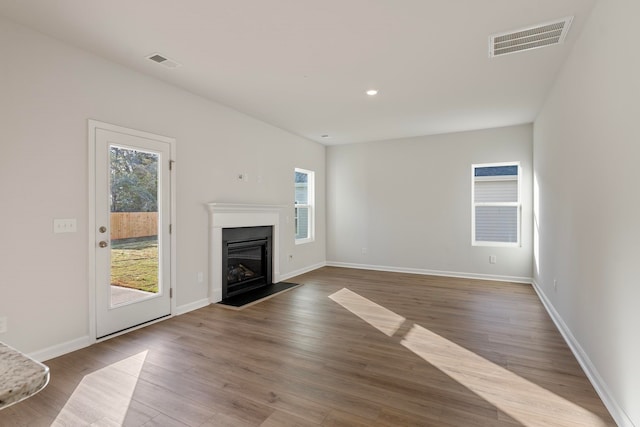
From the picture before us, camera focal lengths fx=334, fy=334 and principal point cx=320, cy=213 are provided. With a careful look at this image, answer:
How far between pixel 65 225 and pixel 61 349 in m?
1.06

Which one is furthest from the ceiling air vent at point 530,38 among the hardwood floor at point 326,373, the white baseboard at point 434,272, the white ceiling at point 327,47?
the white baseboard at point 434,272

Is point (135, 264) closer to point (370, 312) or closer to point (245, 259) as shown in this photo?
point (245, 259)

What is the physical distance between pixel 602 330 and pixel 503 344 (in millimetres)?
963

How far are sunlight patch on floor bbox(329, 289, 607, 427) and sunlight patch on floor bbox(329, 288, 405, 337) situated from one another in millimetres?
11

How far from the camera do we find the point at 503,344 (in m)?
3.09

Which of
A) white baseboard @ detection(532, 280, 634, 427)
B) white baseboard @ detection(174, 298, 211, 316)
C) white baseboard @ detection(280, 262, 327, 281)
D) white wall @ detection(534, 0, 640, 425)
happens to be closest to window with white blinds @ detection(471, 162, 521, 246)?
A: white baseboard @ detection(532, 280, 634, 427)

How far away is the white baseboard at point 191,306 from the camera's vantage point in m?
3.97

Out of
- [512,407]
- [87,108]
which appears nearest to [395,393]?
[512,407]

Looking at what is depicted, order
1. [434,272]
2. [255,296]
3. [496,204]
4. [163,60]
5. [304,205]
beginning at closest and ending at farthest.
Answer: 1. [163,60]
2. [255,296]
3. [496,204]
4. [434,272]
5. [304,205]

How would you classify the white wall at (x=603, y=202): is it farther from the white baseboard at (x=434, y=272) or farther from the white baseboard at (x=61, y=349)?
the white baseboard at (x=61, y=349)

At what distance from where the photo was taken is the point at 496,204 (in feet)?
19.5

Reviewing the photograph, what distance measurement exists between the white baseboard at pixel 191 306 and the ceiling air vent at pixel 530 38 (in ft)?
13.8

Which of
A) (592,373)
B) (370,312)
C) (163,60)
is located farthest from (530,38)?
(163,60)

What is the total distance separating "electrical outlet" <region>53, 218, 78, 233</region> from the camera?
284cm
